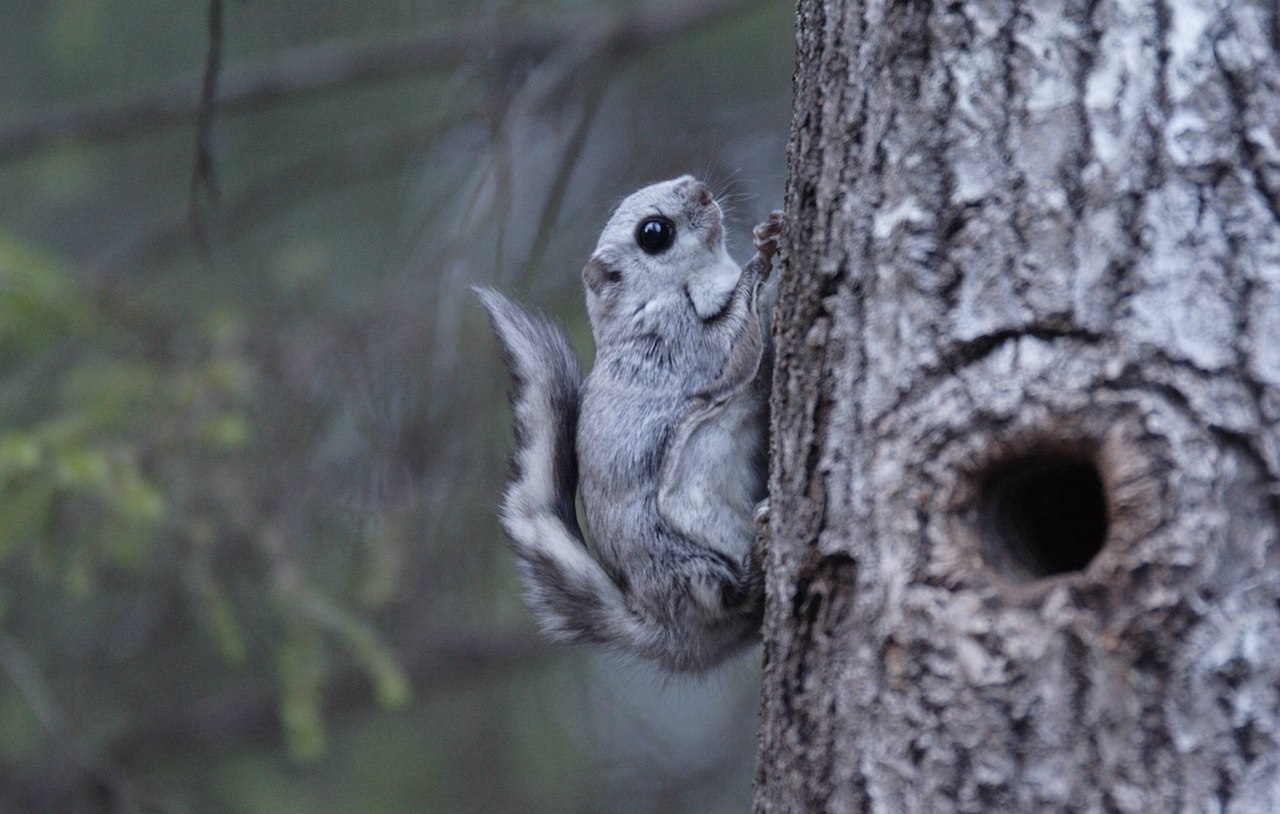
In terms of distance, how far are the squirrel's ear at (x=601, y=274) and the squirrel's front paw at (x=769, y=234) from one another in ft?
1.45

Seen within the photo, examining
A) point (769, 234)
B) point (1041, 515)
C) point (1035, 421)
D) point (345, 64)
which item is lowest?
point (1041, 515)

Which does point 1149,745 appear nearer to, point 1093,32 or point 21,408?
point 1093,32

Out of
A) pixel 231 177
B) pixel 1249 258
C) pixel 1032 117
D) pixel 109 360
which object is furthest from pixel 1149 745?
pixel 231 177

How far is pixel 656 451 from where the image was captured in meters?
2.23

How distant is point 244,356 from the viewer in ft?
11.0

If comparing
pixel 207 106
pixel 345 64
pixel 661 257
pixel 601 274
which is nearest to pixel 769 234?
pixel 661 257

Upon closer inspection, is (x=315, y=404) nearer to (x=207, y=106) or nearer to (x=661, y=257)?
(x=207, y=106)

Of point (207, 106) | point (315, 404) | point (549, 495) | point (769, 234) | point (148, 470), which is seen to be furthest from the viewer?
point (315, 404)

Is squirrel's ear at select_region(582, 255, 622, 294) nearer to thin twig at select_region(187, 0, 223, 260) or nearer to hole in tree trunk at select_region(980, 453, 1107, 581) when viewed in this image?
thin twig at select_region(187, 0, 223, 260)

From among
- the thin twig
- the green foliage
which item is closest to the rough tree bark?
the thin twig

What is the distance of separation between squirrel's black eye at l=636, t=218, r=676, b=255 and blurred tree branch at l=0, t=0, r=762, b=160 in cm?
130

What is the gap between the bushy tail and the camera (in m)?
2.21

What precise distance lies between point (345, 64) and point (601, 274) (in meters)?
1.67

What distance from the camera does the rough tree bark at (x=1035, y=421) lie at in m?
1.26
